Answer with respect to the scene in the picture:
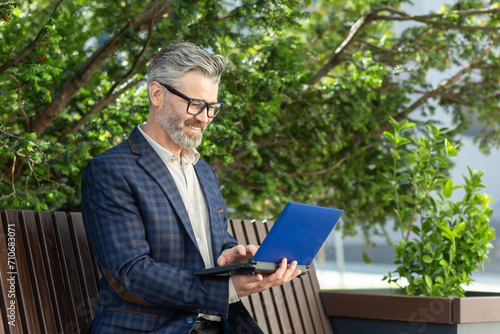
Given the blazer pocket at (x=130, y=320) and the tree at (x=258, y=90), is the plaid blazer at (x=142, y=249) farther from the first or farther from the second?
the tree at (x=258, y=90)

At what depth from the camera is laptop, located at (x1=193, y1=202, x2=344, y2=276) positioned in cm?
200

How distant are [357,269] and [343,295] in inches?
932

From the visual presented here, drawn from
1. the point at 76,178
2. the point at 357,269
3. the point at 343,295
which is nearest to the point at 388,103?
the point at 343,295

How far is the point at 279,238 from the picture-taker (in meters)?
2.04

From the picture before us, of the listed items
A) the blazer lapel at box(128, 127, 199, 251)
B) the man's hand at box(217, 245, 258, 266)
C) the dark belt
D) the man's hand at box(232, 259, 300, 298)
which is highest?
the blazer lapel at box(128, 127, 199, 251)

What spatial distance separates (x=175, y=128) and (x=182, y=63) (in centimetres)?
27

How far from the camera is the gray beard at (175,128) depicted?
7.88 ft

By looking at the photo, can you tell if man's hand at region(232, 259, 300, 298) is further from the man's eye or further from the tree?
the tree

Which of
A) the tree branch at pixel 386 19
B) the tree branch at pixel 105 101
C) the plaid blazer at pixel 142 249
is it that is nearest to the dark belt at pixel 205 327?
the plaid blazer at pixel 142 249

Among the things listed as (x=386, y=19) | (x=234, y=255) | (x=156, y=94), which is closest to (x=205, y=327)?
(x=234, y=255)

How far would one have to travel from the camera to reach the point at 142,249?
213cm

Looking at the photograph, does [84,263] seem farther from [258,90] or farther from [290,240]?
[258,90]

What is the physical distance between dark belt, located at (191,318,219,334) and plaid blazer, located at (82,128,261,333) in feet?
0.45

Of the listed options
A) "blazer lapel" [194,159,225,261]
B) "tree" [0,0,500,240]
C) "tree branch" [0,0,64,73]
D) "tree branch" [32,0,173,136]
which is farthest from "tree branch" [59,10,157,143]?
"blazer lapel" [194,159,225,261]
